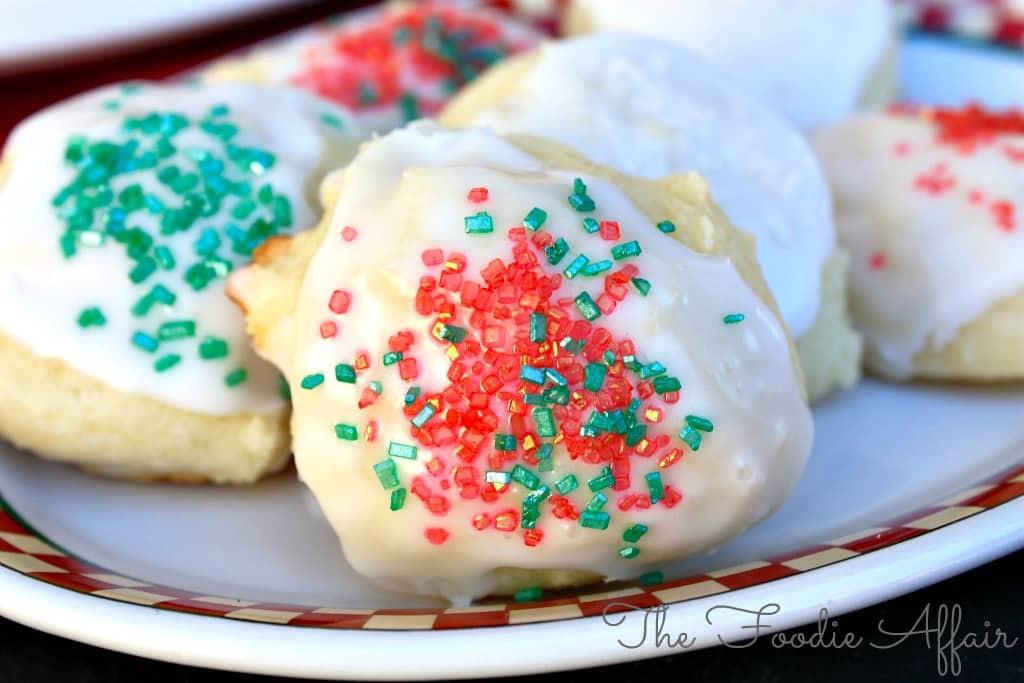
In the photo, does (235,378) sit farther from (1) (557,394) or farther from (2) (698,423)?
(2) (698,423)

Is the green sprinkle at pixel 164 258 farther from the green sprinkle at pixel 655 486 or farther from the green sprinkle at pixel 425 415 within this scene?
the green sprinkle at pixel 655 486

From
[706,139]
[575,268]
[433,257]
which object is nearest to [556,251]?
[575,268]

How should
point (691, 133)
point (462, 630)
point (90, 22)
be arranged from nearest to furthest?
point (462, 630)
point (691, 133)
point (90, 22)

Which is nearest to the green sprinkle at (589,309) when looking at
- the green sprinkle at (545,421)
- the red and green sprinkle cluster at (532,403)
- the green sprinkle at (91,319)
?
the red and green sprinkle cluster at (532,403)

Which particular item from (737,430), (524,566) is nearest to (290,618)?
(524,566)

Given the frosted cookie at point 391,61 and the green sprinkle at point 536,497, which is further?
the frosted cookie at point 391,61

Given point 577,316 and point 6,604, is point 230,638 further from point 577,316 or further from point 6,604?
point 577,316
